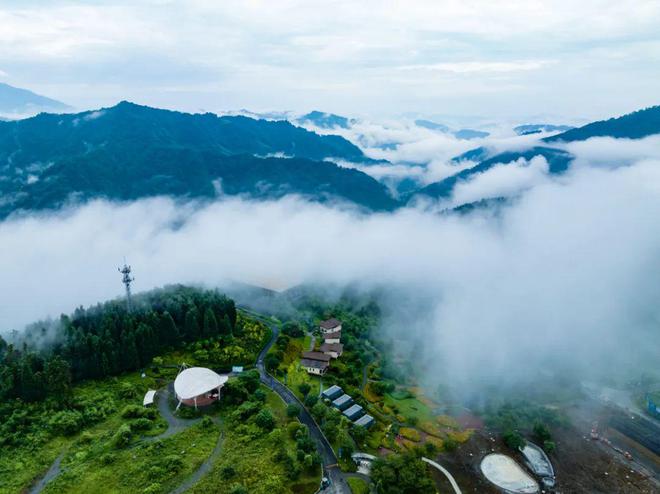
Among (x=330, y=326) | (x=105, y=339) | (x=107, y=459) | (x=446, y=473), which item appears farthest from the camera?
(x=330, y=326)

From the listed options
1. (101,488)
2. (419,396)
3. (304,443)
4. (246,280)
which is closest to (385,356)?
(419,396)

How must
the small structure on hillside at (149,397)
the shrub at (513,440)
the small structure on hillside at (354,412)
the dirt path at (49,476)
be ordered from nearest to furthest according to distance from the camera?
the dirt path at (49,476) → the small structure on hillside at (354,412) → the shrub at (513,440) → the small structure on hillside at (149,397)

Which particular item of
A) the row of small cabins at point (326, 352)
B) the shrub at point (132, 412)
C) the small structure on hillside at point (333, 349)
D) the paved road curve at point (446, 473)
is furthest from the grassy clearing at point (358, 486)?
the small structure on hillside at point (333, 349)

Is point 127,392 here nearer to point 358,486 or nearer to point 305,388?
point 305,388

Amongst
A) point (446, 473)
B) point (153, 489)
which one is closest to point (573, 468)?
point (446, 473)

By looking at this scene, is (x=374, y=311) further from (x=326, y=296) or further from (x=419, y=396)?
(x=419, y=396)

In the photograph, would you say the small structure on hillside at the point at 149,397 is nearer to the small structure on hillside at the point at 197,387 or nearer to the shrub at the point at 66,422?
the small structure on hillside at the point at 197,387

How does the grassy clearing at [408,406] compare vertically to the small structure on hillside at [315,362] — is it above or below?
below
